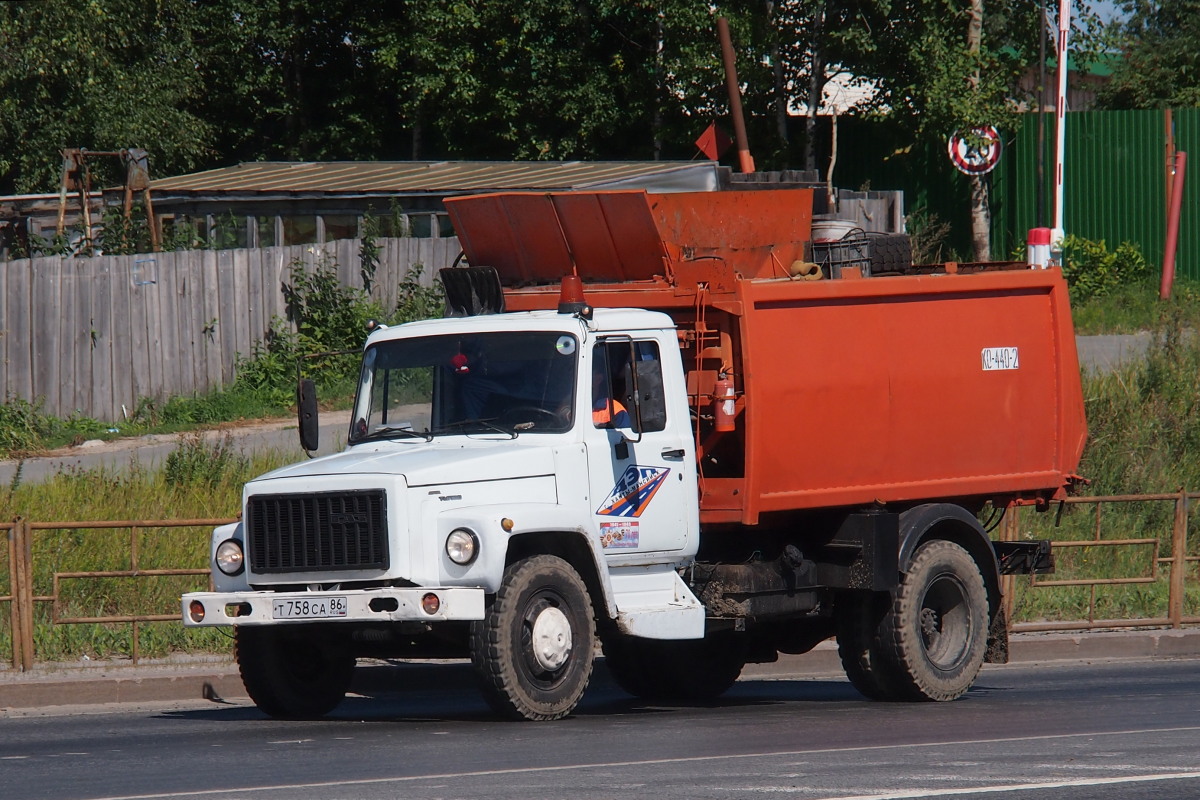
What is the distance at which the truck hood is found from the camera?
895cm

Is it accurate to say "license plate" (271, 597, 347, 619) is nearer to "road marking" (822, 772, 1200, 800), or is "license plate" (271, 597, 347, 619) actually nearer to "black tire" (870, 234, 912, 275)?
"road marking" (822, 772, 1200, 800)

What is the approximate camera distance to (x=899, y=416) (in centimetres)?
1076

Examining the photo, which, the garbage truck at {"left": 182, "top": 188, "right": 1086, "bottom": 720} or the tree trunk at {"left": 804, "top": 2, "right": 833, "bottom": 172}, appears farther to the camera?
the tree trunk at {"left": 804, "top": 2, "right": 833, "bottom": 172}

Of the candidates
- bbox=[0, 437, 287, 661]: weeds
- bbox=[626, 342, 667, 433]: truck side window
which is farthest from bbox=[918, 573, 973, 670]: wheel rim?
bbox=[0, 437, 287, 661]: weeds

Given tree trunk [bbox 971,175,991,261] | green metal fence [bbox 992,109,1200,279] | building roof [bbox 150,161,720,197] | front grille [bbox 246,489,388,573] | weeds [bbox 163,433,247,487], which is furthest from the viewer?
tree trunk [bbox 971,175,991,261]

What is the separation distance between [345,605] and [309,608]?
24 centimetres

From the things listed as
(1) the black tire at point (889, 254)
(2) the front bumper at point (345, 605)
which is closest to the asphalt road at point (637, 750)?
(2) the front bumper at point (345, 605)

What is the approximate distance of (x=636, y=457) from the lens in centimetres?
980

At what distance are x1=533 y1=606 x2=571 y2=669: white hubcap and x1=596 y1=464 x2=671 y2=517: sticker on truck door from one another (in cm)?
77

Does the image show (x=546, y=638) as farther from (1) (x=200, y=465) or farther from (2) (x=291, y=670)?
(1) (x=200, y=465)

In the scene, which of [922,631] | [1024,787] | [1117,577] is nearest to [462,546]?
[1024,787]

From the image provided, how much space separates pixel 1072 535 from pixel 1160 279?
12452 millimetres

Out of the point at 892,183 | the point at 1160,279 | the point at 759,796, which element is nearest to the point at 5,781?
the point at 759,796

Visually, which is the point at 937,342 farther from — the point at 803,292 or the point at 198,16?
the point at 198,16
